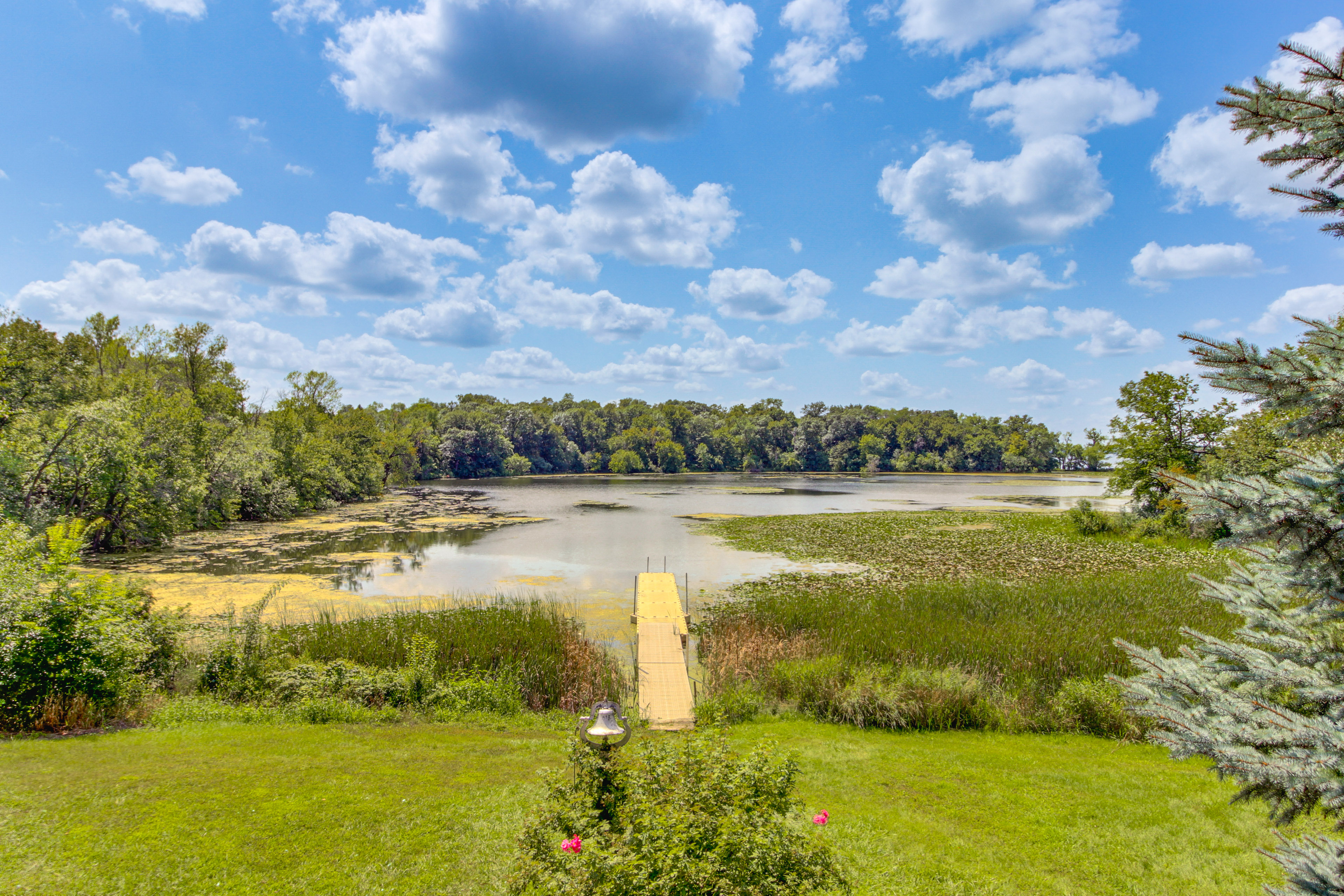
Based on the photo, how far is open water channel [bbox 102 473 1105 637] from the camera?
58.9 feet

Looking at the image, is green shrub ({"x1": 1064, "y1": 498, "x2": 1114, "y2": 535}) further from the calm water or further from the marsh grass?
the marsh grass

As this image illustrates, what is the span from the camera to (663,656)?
12500mm

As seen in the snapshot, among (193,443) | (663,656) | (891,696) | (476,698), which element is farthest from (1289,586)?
(193,443)

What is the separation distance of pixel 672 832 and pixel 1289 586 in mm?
3854

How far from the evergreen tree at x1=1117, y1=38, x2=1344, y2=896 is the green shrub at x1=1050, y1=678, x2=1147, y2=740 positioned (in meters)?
6.83

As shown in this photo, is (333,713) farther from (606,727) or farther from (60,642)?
(606,727)

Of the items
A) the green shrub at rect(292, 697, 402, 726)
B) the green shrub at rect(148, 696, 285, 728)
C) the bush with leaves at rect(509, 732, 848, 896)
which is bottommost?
the green shrub at rect(292, 697, 402, 726)

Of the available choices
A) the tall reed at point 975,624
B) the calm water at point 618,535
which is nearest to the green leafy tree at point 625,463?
the calm water at point 618,535

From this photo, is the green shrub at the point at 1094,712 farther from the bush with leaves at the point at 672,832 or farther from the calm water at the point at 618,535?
the calm water at the point at 618,535

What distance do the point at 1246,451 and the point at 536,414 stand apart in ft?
310

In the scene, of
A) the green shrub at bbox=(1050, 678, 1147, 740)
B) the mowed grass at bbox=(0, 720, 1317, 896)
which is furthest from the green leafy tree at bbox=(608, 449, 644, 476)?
the mowed grass at bbox=(0, 720, 1317, 896)

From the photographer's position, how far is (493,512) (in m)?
41.2

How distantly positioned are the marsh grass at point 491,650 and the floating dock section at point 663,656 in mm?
561

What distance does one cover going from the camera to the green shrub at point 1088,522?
29.5 meters
